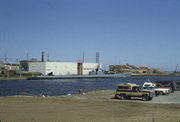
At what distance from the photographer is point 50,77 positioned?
15188 cm

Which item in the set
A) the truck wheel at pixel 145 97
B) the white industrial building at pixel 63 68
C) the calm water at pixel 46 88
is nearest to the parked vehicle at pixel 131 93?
the truck wheel at pixel 145 97

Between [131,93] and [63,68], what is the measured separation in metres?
138

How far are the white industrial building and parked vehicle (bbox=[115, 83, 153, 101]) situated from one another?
12848 cm

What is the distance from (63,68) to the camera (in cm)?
17050

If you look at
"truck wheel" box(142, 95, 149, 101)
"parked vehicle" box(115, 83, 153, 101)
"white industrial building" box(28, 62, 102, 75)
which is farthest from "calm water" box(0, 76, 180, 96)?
"white industrial building" box(28, 62, 102, 75)

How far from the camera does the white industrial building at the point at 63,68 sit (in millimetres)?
162000

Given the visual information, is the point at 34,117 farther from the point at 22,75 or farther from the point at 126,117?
the point at 22,75

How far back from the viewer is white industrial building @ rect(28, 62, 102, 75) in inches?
6378

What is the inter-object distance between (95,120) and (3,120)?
6524 mm

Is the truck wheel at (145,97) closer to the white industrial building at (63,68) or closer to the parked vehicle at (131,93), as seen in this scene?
the parked vehicle at (131,93)

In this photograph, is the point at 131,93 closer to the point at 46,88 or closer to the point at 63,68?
the point at 46,88

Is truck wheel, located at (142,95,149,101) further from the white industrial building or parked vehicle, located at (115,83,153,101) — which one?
the white industrial building

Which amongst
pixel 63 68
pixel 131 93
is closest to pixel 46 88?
pixel 131 93

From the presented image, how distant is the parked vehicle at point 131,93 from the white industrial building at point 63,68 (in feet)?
422
